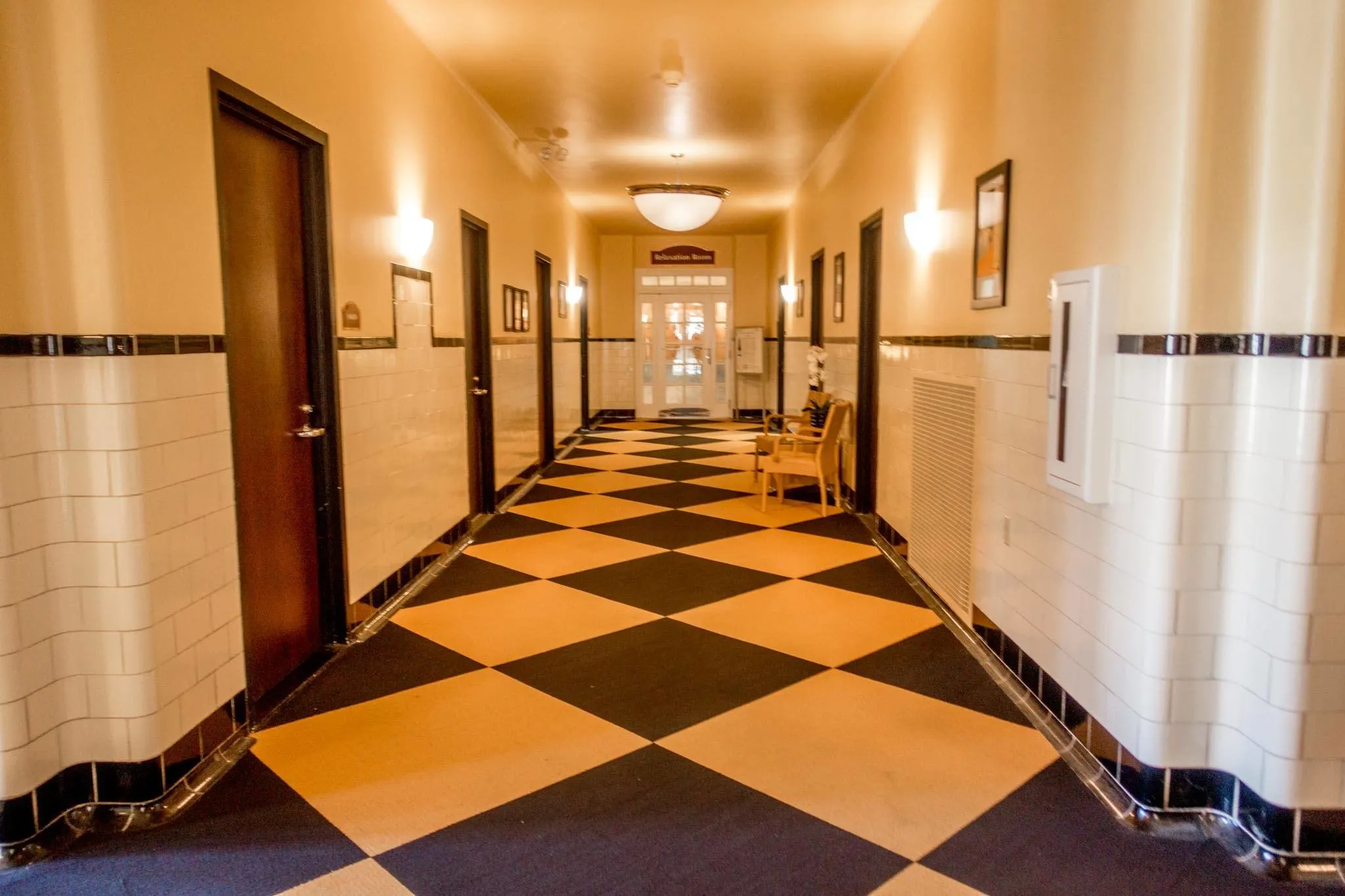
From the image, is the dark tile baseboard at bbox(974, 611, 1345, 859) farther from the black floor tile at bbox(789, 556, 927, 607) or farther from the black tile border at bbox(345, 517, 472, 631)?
the black tile border at bbox(345, 517, 472, 631)

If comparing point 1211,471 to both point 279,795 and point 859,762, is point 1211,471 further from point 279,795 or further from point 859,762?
point 279,795

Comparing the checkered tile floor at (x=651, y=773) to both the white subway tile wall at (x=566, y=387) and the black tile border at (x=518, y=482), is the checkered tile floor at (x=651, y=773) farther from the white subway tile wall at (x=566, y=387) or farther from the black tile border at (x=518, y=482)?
the white subway tile wall at (x=566, y=387)

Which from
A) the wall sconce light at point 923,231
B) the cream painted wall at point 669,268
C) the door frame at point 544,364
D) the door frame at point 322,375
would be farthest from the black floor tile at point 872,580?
the cream painted wall at point 669,268

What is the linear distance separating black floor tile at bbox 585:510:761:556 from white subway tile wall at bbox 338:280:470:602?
102cm

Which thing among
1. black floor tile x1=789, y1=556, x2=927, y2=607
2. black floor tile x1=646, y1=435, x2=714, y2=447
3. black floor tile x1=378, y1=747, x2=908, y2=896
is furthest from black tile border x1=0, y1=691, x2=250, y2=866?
black floor tile x1=646, y1=435, x2=714, y2=447

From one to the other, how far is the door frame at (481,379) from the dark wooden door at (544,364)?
2093 millimetres

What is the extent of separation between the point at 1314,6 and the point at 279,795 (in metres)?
3.18

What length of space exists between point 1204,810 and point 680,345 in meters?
11.9

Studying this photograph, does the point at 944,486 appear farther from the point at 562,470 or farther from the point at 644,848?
the point at 562,470

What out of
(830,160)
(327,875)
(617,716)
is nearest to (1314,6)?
(617,716)

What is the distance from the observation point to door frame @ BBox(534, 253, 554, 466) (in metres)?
8.70

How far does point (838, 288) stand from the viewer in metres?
7.34

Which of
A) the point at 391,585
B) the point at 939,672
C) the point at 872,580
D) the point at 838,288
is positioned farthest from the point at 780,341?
the point at 939,672

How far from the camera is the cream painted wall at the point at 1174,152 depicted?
2096 mm
